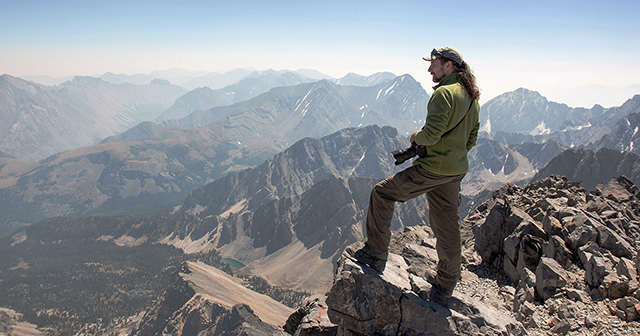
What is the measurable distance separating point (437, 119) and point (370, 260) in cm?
419

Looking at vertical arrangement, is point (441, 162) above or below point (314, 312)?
above

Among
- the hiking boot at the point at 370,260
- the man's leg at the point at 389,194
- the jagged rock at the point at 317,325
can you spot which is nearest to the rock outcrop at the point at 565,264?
the hiking boot at the point at 370,260

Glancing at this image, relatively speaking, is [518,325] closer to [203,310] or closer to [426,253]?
[426,253]

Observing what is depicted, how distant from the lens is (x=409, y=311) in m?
8.38

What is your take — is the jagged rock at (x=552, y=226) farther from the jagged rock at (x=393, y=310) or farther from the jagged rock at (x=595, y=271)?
the jagged rock at (x=393, y=310)

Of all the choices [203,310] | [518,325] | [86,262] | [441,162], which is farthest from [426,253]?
[86,262]

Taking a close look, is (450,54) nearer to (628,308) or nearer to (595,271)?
(628,308)

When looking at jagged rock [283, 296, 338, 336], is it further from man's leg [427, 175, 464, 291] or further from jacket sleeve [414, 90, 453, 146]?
jacket sleeve [414, 90, 453, 146]

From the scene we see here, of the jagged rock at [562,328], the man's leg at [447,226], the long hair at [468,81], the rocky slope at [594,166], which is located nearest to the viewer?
the long hair at [468,81]

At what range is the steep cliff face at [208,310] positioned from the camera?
79188mm

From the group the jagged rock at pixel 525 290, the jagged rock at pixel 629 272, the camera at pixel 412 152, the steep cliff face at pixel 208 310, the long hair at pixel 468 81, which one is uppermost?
the long hair at pixel 468 81

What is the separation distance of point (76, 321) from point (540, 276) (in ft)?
587

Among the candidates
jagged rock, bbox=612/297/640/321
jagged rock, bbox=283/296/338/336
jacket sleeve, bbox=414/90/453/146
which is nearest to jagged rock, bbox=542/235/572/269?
jagged rock, bbox=612/297/640/321

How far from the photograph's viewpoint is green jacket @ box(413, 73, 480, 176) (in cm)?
689
